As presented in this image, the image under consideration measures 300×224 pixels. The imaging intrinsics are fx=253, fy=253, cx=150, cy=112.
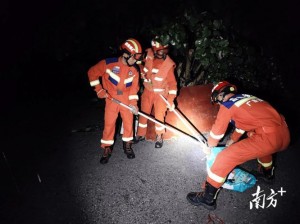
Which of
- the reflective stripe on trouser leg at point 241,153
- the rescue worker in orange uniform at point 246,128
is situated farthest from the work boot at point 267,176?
the reflective stripe on trouser leg at point 241,153

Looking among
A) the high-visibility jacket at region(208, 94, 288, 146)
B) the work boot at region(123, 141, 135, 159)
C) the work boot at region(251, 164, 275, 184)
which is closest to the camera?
the high-visibility jacket at region(208, 94, 288, 146)

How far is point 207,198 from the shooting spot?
371 cm

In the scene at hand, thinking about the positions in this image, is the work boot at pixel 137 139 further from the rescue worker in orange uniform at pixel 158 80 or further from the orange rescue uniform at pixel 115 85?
the orange rescue uniform at pixel 115 85

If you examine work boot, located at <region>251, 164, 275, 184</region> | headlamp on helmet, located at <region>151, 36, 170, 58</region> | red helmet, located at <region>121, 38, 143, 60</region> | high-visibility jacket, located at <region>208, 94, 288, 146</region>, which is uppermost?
red helmet, located at <region>121, 38, 143, 60</region>

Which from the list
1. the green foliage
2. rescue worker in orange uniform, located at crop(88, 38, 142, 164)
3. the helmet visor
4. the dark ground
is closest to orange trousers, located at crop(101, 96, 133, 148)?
rescue worker in orange uniform, located at crop(88, 38, 142, 164)

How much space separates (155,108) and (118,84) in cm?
101

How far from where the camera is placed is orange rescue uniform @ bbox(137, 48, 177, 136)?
4641 mm

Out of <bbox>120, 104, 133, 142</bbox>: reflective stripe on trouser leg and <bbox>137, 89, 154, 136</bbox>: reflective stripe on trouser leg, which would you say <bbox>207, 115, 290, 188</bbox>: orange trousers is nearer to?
<bbox>120, 104, 133, 142</bbox>: reflective stripe on trouser leg

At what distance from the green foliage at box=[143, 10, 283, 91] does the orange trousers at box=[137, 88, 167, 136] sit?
1103 mm

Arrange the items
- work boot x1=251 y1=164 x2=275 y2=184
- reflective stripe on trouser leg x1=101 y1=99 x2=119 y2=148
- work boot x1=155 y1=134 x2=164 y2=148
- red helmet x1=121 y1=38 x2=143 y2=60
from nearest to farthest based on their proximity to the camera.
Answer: red helmet x1=121 y1=38 x2=143 y2=60
work boot x1=251 y1=164 x2=275 y2=184
reflective stripe on trouser leg x1=101 y1=99 x2=119 y2=148
work boot x1=155 y1=134 x2=164 y2=148

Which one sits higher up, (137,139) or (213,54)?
(213,54)

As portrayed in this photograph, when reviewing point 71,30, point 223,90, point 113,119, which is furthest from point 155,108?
point 71,30

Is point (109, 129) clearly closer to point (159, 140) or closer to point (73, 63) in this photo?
point (159, 140)

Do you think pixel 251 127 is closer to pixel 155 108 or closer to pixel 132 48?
pixel 155 108
